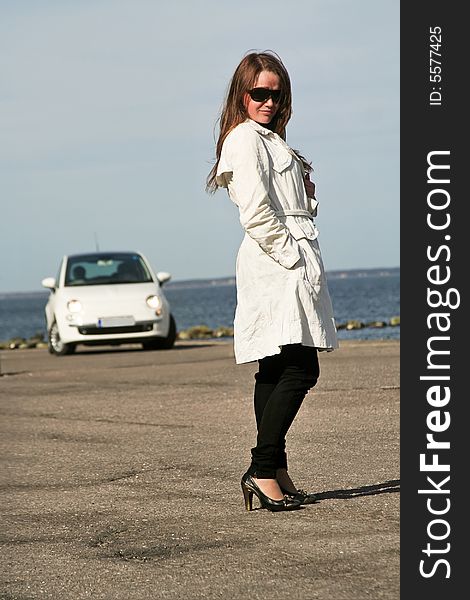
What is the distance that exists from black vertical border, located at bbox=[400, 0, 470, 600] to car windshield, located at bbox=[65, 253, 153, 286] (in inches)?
633

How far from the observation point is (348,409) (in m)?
10.7

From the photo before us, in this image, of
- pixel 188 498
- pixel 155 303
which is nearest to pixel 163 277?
pixel 155 303

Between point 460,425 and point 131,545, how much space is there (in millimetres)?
1515

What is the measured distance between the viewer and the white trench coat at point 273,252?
630 centimetres

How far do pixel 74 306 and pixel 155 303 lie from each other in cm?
122

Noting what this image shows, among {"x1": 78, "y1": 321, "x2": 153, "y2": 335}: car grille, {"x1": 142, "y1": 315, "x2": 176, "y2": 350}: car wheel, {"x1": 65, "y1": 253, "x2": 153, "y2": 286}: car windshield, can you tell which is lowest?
{"x1": 142, "y1": 315, "x2": 176, "y2": 350}: car wheel

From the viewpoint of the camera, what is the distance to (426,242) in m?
5.37

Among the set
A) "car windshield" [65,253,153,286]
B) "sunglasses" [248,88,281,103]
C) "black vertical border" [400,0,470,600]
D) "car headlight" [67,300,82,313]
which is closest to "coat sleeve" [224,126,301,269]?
"sunglasses" [248,88,281,103]

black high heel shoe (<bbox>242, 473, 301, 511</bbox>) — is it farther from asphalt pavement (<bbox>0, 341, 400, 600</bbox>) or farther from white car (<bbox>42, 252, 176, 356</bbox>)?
A: white car (<bbox>42, 252, 176, 356</bbox>)

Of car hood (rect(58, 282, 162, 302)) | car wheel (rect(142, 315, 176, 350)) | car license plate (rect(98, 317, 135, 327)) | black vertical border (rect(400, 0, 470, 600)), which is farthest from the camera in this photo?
car wheel (rect(142, 315, 176, 350))

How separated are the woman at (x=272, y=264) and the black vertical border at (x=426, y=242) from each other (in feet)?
3.09

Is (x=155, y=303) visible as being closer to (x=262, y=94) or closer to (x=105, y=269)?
(x=105, y=269)

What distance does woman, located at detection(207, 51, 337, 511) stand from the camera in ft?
20.7

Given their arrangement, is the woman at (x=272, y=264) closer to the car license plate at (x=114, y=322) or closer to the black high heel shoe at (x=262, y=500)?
the black high heel shoe at (x=262, y=500)
